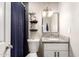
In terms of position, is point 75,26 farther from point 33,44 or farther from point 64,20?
point 33,44

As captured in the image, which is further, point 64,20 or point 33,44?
point 33,44

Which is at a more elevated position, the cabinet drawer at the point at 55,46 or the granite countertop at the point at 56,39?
the granite countertop at the point at 56,39

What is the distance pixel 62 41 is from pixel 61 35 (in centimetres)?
18

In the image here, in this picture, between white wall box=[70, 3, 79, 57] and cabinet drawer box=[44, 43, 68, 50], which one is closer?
white wall box=[70, 3, 79, 57]

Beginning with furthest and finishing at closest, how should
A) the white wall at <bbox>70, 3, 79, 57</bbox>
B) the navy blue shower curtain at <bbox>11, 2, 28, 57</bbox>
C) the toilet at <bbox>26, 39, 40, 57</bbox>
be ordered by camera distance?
the toilet at <bbox>26, 39, 40, 57</bbox>
the white wall at <bbox>70, 3, 79, 57</bbox>
the navy blue shower curtain at <bbox>11, 2, 28, 57</bbox>

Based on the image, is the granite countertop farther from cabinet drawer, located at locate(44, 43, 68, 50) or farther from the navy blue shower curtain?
the navy blue shower curtain

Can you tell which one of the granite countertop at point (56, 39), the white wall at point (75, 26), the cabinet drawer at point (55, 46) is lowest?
the cabinet drawer at point (55, 46)

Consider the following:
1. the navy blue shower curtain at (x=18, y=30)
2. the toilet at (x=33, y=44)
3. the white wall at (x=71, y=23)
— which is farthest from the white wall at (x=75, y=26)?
the navy blue shower curtain at (x=18, y=30)

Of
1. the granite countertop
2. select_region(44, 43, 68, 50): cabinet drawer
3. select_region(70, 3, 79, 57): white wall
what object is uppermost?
select_region(70, 3, 79, 57): white wall

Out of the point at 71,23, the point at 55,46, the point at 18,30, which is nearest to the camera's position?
the point at 18,30

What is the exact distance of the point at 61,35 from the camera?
1700mm

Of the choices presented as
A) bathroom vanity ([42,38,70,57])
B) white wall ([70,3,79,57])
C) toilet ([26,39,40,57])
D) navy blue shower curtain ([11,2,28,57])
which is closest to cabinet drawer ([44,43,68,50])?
bathroom vanity ([42,38,70,57])

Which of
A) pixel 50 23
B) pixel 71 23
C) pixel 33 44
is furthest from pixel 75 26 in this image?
pixel 33 44

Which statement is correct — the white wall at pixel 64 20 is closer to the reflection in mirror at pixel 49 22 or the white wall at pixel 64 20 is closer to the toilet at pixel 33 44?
the reflection in mirror at pixel 49 22
